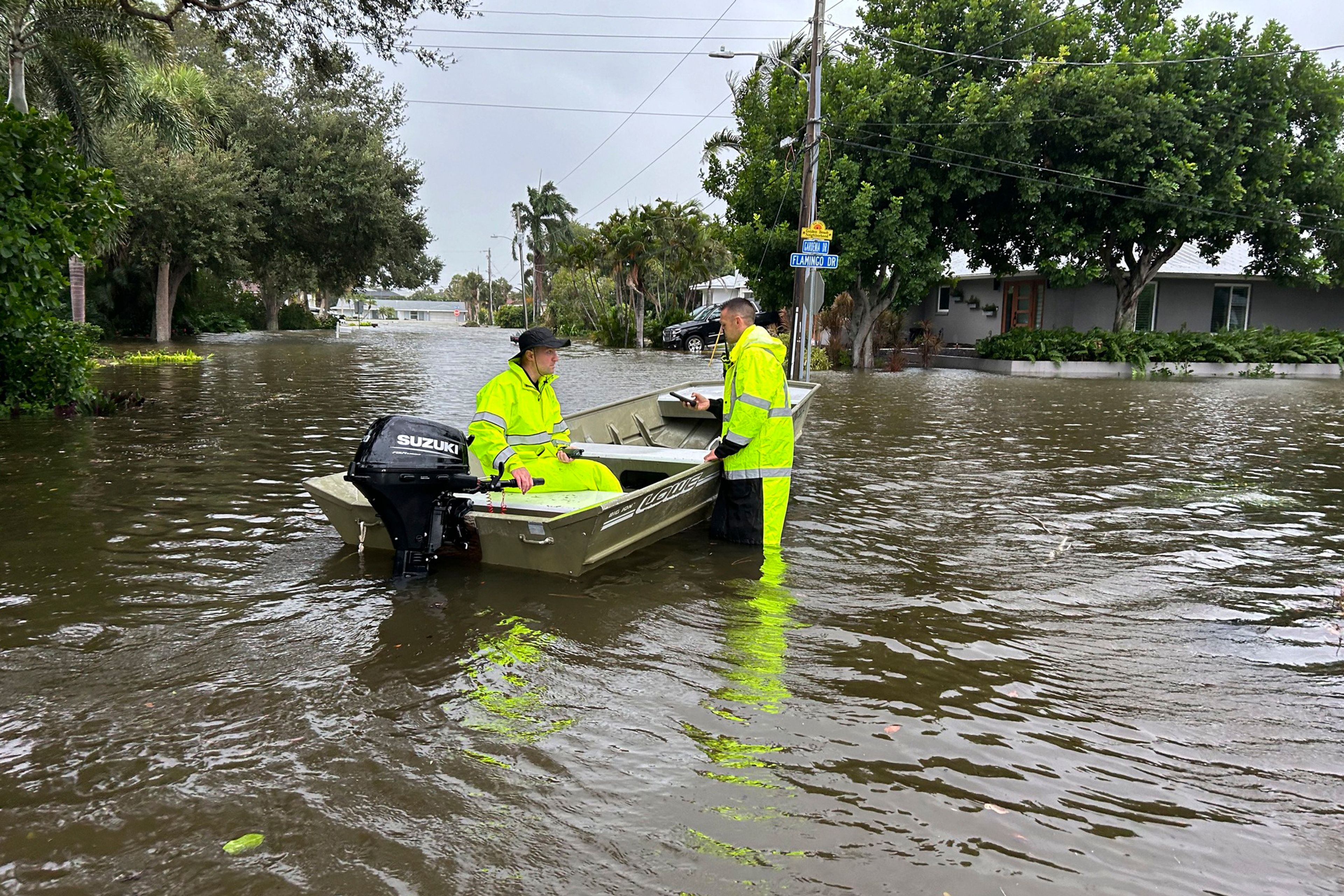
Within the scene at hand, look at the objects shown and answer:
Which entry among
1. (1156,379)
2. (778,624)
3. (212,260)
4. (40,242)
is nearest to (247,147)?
(212,260)

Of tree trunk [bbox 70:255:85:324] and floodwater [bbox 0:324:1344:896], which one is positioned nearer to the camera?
floodwater [bbox 0:324:1344:896]

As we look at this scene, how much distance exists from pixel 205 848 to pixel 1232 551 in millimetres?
7068

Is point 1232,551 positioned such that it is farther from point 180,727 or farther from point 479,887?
point 180,727

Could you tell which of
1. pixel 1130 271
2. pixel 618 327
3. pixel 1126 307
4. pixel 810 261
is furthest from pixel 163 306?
pixel 1130 271

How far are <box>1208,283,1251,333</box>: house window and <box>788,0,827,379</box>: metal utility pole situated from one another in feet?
61.2

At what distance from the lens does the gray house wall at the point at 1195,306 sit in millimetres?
31609

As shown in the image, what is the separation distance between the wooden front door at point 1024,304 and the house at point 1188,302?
1.1 inches

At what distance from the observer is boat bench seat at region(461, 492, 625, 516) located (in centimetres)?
598

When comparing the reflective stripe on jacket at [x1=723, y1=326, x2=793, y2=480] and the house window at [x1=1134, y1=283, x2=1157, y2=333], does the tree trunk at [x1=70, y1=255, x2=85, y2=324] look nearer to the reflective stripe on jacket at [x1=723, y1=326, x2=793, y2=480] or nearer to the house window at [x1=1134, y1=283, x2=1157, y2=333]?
the reflective stripe on jacket at [x1=723, y1=326, x2=793, y2=480]

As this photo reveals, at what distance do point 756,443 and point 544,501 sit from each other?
5.62 ft

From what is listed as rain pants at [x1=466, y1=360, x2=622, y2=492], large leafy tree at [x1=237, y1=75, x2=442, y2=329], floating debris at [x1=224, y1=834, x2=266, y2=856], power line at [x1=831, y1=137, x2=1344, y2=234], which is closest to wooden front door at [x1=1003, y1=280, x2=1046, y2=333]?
power line at [x1=831, y1=137, x2=1344, y2=234]

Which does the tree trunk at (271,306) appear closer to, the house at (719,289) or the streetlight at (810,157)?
the house at (719,289)

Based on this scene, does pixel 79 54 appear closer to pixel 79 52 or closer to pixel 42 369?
pixel 79 52

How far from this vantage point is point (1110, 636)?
5254 mm
